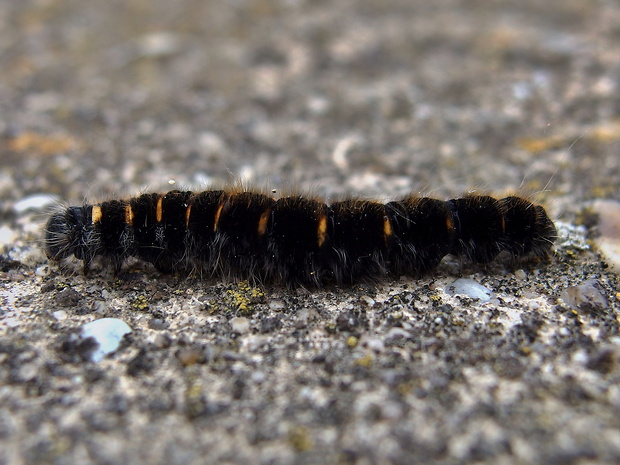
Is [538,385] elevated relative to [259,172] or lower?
lower

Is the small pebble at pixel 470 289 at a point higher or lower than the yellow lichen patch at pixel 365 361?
higher

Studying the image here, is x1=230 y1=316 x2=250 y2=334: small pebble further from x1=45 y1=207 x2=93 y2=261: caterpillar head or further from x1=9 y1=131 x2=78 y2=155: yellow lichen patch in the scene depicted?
x1=9 y1=131 x2=78 y2=155: yellow lichen patch

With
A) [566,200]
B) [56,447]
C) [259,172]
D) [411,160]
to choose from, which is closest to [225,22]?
[259,172]

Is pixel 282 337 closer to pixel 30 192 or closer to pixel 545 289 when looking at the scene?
pixel 545 289

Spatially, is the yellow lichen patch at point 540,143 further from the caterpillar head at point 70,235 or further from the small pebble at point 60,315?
the small pebble at point 60,315

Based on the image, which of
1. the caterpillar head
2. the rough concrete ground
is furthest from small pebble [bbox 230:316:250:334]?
the caterpillar head

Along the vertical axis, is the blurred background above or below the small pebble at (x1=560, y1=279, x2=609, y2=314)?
above

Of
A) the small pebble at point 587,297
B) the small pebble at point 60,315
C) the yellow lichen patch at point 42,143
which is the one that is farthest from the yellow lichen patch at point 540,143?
the yellow lichen patch at point 42,143
